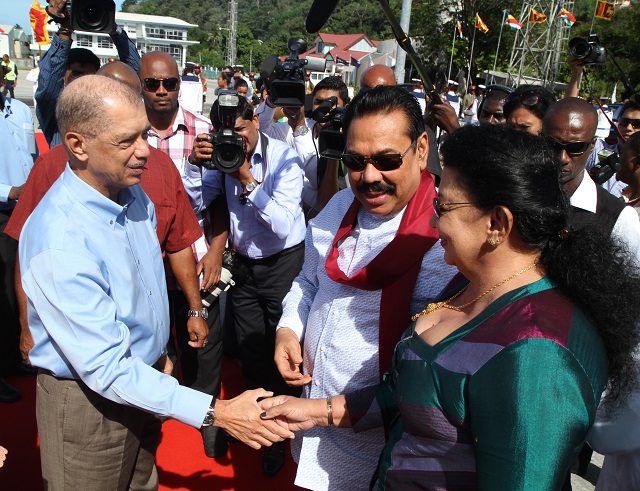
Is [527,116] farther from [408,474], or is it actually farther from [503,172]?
[408,474]

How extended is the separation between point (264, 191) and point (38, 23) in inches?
449

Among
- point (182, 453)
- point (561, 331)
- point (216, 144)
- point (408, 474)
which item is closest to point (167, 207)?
point (216, 144)

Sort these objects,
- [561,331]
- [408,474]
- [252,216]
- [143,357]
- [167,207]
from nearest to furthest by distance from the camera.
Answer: [561,331]
[408,474]
[143,357]
[167,207]
[252,216]

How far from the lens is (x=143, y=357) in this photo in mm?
1984

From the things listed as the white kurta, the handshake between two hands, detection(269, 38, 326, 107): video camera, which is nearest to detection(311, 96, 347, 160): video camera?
detection(269, 38, 326, 107): video camera

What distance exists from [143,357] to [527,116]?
2.62 meters

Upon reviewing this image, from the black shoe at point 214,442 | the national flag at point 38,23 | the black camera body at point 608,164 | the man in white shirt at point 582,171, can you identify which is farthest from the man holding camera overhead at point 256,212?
the national flag at point 38,23

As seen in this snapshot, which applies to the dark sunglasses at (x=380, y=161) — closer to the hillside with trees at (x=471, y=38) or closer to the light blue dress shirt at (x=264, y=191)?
the light blue dress shirt at (x=264, y=191)

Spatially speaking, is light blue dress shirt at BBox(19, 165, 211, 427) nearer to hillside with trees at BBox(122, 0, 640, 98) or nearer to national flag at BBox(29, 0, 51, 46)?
hillside with trees at BBox(122, 0, 640, 98)

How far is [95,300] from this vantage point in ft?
5.56

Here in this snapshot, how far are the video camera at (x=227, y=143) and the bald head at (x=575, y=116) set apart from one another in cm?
159

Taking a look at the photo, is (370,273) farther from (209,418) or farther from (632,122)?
(632,122)

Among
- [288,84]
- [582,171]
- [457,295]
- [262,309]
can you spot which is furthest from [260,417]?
[288,84]

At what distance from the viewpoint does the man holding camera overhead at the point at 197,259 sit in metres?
3.09
